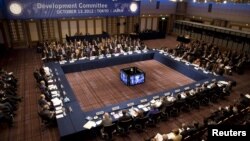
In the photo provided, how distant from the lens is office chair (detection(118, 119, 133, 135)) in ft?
28.6

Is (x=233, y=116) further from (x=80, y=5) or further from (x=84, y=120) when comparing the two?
(x=80, y=5)

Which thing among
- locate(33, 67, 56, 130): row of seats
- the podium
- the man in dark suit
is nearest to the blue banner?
the podium

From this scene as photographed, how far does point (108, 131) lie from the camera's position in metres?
8.51

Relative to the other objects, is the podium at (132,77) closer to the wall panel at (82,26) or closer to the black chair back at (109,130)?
the black chair back at (109,130)

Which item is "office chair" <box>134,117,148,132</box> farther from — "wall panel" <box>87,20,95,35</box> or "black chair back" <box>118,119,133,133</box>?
"wall panel" <box>87,20,95,35</box>

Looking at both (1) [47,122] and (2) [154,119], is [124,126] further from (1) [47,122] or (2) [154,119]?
(1) [47,122]

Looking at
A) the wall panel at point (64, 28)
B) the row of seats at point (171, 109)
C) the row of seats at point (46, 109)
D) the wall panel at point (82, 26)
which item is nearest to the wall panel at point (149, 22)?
the wall panel at point (82, 26)

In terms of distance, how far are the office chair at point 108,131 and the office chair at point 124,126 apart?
0.24 m

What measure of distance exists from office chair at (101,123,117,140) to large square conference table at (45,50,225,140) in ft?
2.28

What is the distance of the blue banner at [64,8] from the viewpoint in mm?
15508

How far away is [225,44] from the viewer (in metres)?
22.6

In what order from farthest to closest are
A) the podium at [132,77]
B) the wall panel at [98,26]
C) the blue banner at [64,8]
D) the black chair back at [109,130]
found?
the wall panel at [98,26] → the blue banner at [64,8] → the podium at [132,77] → the black chair back at [109,130]

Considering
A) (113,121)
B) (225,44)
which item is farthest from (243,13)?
(113,121)

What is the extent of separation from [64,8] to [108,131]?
1233 cm
